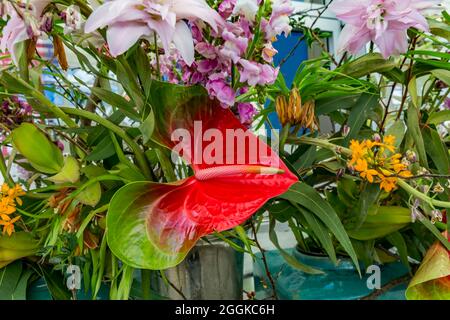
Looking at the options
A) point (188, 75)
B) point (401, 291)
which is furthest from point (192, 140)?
point (401, 291)

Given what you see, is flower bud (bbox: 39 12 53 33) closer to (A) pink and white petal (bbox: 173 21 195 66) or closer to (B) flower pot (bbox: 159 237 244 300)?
(A) pink and white petal (bbox: 173 21 195 66)

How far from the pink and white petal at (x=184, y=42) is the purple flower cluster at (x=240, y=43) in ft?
Answer: 0.10

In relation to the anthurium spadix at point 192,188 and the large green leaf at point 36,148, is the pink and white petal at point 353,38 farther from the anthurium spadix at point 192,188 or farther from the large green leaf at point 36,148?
the large green leaf at point 36,148

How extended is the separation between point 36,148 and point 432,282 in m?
0.41

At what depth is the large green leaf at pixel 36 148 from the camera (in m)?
0.38

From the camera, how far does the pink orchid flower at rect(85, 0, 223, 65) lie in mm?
289

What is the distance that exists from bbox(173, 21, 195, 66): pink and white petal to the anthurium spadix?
0.23 feet

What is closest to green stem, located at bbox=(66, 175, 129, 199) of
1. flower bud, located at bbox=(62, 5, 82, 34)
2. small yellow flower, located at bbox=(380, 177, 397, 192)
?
flower bud, located at bbox=(62, 5, 82, 34)

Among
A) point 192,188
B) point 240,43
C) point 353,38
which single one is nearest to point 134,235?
point 192,188

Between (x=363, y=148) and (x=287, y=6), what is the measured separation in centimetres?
14

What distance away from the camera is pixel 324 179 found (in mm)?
485

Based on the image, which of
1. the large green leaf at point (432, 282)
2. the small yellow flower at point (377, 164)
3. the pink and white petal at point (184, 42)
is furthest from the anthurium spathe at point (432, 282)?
the pink and white petal at point (184, 42)
